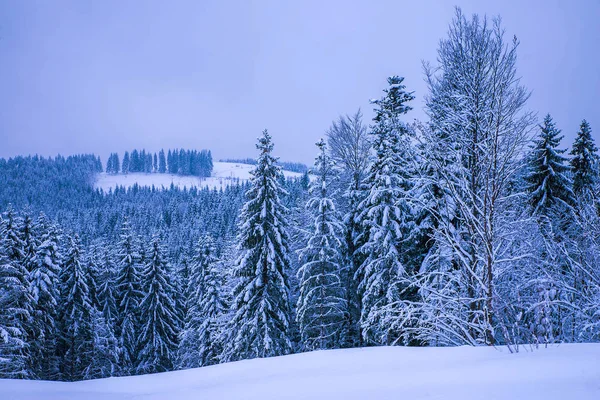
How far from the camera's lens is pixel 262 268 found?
18.2m

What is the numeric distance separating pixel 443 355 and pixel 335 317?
14112 millimetres

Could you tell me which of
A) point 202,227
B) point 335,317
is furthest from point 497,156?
point 202,227

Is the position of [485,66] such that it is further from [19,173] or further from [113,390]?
[19,173]

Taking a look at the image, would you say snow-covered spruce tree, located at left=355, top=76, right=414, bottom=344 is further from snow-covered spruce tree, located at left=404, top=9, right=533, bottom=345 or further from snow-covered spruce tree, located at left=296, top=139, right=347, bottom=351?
snow-covered spruce tree, located at left=404, top=9, right=533, bottom=345

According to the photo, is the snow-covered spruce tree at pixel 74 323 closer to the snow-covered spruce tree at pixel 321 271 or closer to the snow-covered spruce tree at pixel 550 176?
the snow-covered spruce tree at pixel 321 271

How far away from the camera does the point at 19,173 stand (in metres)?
188

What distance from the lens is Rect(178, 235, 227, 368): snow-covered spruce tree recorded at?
82.8 feet

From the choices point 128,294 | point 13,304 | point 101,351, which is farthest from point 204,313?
point 13,304

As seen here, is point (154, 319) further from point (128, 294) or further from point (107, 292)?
point (107, 292)

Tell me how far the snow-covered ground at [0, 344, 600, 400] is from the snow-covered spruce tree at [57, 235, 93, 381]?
21.2 meters

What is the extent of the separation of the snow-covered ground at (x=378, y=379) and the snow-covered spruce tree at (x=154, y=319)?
919 inches

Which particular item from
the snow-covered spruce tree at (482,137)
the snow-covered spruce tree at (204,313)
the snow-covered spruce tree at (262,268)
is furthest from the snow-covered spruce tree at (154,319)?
the snow-covered spruce tree at (482,137)

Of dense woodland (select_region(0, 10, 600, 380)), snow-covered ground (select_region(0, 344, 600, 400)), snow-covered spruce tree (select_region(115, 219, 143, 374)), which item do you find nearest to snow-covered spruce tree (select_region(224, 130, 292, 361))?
dense woodland (select_region(0, 10, 600, 380))

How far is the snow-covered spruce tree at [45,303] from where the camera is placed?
2012 cm
